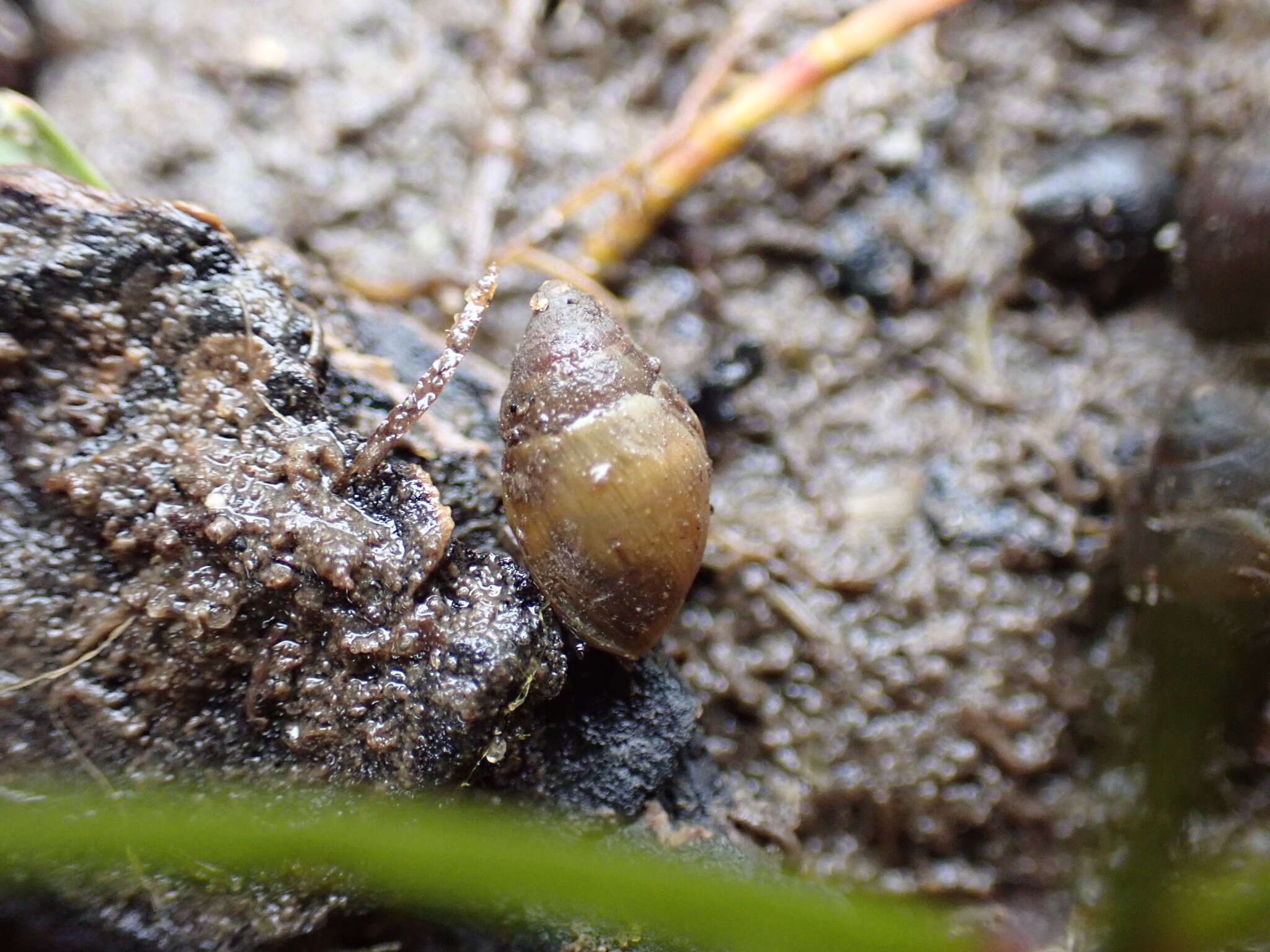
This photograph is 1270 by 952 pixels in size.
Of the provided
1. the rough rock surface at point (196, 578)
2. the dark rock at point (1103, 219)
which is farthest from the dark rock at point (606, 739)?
the dark rock at point (1103, 219)

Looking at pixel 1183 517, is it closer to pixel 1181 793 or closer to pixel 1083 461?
pixel 1083 461

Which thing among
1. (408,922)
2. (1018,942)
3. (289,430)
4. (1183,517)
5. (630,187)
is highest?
(630,187)

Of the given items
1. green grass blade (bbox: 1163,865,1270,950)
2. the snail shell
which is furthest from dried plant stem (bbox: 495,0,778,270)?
green grass blade (bbox: 1163,865,1270,950)

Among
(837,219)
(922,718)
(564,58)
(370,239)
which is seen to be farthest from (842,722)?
(564,58)

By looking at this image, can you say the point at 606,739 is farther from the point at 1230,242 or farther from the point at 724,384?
the point at 1230,242

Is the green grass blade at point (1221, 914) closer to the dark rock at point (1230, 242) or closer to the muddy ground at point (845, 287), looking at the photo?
the muddy ground at point (845, 287)

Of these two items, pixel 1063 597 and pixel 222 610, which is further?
pixel 1063 597
